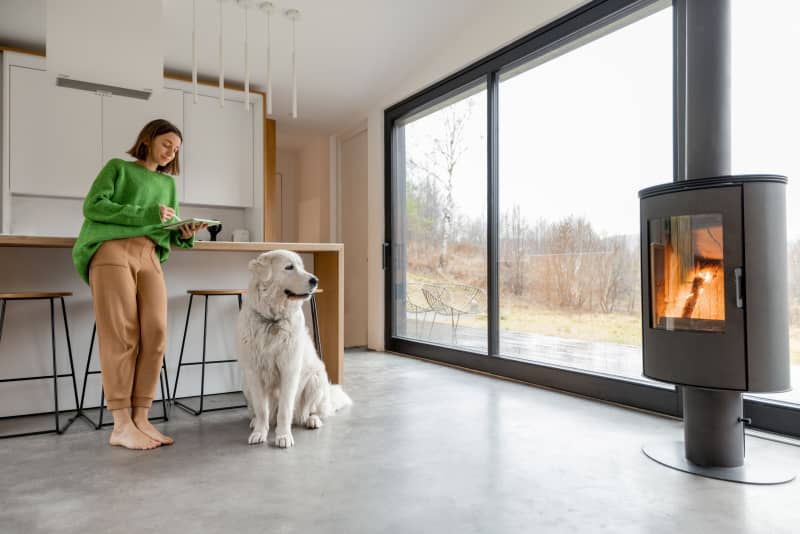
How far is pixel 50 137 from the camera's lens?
14.1 ft

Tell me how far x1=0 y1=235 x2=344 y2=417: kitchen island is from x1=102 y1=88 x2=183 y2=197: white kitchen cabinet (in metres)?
1.75

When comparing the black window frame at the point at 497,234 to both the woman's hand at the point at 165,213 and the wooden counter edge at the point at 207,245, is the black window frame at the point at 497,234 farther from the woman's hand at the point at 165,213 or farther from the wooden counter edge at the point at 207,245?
the woman's hand at the point at 165,213

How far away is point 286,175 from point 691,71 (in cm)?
602

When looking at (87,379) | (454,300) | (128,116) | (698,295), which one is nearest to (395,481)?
(698,295)

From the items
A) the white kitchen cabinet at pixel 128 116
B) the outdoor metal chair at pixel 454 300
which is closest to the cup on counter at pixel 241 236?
the white kitchen cabinet at pixel 128 116

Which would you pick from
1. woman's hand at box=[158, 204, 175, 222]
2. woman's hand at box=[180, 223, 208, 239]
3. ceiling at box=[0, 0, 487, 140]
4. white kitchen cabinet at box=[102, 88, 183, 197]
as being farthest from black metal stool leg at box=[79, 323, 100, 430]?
ceiling at box=[0, 0, 487, 140]

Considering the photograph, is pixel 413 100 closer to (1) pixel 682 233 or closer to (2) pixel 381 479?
(1) pixel 682 233

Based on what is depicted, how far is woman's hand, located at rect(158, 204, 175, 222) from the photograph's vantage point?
8.02ft

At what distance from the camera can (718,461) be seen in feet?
6.77

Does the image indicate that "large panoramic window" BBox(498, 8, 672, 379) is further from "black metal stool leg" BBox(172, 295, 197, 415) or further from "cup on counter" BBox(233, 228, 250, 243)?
"cup on counter" BBox(233, 228, 250, 243)

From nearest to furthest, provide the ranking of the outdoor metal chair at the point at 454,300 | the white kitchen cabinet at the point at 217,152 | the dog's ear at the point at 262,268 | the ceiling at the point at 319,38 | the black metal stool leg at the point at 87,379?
the dog's ear at the point at 262,268 → the black metal stool leg at the point at 87,379 → the ceiling at the point at 319,38 → the outdoor metal chair at the point at 454,300 → the white kitchen cabinet at the point at 217,152

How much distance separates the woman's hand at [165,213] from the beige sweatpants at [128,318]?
0.55 feet

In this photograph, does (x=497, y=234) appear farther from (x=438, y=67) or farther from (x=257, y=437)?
(x=257, y=437)

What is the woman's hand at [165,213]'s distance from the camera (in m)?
2.44
